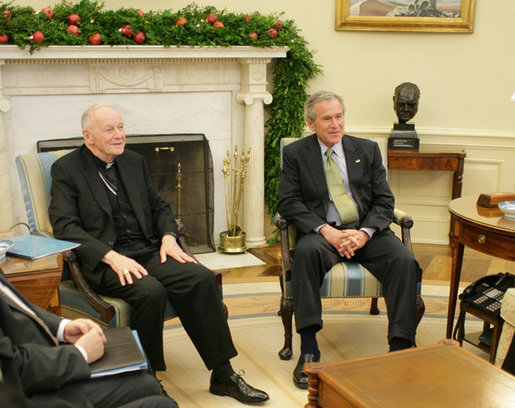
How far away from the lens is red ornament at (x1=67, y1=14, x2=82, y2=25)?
446 cm

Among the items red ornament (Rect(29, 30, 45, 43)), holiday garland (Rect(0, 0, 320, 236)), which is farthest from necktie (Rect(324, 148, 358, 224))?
red ornament (Rect(29, 30, 45, 43))

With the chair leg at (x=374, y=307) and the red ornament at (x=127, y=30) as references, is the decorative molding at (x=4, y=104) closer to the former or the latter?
the red ornament at (x=127, y=30)

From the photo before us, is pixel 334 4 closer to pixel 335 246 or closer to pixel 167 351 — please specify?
pixel 335 246

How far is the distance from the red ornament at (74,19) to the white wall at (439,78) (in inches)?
55.1

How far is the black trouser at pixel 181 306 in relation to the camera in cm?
293

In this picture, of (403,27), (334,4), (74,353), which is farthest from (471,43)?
(74,353)

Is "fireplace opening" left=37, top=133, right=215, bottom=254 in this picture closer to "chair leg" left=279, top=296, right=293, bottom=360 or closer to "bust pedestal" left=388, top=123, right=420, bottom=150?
"bust pedestal" left=388, top=123, right=420, bottom=150

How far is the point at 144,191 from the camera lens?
3420 mm

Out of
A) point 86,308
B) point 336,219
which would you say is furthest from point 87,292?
point 336,219

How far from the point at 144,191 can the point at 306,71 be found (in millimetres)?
2392

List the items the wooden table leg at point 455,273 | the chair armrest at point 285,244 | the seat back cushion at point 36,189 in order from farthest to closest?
the wooden table leg at point 455,273
the chair armrest at point 285,244
the seat back cushion at point 36,189

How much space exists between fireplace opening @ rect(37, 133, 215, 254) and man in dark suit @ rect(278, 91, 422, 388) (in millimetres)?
1614

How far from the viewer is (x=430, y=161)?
527 centimetres

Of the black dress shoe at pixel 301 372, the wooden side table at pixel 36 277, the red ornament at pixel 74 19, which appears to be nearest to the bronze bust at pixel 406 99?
the red ornament at pixel 74 19
